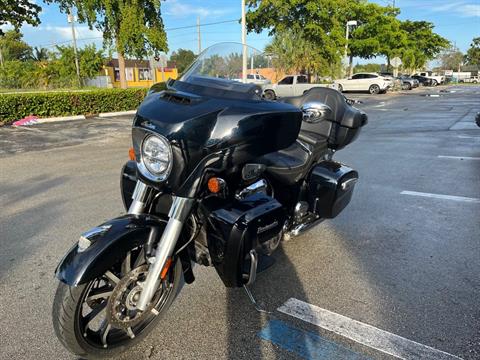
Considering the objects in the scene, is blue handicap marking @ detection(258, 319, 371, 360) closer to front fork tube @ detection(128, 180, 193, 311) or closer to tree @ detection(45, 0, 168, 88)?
front fork tube @ detection(128, 180, 193, 311)

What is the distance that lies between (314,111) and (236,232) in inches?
56.5

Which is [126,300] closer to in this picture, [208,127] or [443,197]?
[208,127]

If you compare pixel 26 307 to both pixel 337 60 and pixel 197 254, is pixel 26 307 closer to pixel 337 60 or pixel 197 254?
pixel 197 254

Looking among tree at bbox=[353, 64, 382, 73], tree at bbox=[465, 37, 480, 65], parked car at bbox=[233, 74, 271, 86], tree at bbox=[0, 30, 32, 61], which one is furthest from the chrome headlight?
tree at bbox=[465, 37, 480, 65]

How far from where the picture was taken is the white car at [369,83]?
3131cm

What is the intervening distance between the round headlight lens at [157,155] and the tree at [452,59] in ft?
355

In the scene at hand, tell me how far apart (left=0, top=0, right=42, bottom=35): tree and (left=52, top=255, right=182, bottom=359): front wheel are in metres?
18.6

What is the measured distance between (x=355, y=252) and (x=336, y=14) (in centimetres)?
3282

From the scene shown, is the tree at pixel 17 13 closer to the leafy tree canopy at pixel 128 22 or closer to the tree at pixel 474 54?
the leafy tree canopy at pixel 128 22

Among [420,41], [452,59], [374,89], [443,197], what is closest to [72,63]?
[374,89]

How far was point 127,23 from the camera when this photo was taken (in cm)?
1856

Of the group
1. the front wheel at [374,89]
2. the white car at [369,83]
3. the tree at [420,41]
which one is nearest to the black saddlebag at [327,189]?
the white car at [369,83]

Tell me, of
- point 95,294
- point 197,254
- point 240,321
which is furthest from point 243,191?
point 95,294

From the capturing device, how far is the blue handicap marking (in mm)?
2318
